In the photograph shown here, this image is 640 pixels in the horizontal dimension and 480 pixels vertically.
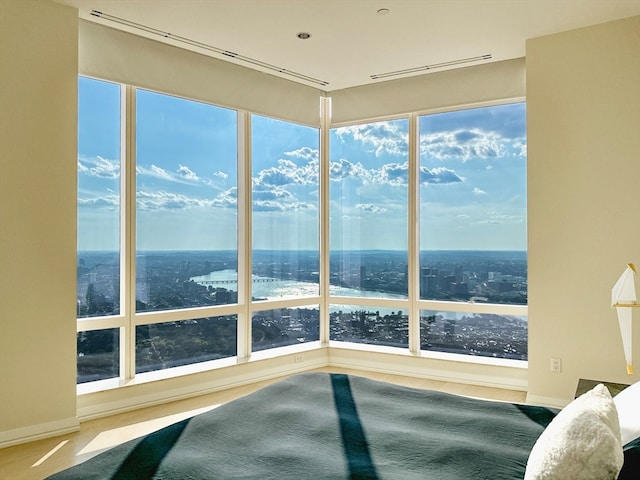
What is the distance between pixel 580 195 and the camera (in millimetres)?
3850

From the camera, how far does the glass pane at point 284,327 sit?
5.08 m

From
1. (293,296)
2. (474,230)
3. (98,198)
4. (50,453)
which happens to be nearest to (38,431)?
(50,453)

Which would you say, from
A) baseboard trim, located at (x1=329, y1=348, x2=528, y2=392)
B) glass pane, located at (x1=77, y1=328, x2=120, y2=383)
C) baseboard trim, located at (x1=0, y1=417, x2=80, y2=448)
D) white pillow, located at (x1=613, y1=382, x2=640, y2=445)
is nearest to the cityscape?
glass pane, located at (x1=77, y1=328, x2=120, y2=383)

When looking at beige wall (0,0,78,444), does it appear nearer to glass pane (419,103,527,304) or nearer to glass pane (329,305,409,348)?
glass pane (329,305,409,348)

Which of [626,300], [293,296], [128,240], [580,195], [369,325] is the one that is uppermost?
[580,195]

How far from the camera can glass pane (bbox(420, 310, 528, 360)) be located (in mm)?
4645

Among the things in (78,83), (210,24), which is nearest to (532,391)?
(210,24)

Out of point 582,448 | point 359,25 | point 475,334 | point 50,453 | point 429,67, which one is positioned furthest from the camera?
point 475,334

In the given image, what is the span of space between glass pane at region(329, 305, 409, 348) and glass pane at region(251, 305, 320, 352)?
0.22 m

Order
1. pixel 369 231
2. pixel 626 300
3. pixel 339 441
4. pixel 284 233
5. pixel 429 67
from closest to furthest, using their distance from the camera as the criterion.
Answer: pixel 339 441, pixel 626 300, pixel 429 67, pixel 284 233, pixel 369 231

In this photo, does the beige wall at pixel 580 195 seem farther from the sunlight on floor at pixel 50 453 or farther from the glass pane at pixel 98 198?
the sunlight on floor at pixel 50 453

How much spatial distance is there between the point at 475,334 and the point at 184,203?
114 inches

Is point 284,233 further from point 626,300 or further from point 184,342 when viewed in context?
point 626,300

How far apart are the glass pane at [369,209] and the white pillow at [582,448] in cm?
385
